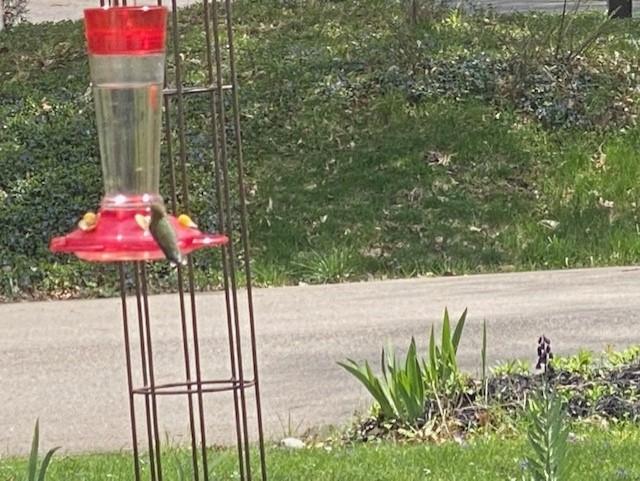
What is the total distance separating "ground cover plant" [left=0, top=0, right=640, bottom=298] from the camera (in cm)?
1058

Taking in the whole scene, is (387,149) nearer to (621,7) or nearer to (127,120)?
(621,7)

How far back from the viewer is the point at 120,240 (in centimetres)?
296

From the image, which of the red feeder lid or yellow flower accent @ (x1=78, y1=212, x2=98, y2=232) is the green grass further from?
the red feeder lid

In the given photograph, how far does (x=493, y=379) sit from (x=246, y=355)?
6.92 feet

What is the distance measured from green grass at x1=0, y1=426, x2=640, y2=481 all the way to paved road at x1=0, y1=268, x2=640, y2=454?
0.70m

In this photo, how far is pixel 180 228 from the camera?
10.0ft

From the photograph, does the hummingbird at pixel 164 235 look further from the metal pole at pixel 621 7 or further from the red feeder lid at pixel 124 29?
the metal pole at pixel 621 7

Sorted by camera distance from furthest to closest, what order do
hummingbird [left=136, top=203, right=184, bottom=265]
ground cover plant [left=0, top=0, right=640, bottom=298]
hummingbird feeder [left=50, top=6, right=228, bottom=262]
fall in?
1. ground cover plant [left=0, top=0, right=640, bottom=298]
2. hummingbird feeder [left=50, top=6, right=228, bottom=262]
3. hummingbird [left=136, top=203, right=184, bottom=265]

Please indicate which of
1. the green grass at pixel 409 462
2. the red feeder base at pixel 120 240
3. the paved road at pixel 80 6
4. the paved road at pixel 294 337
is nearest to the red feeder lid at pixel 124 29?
the red feeder base at pixel 120 240

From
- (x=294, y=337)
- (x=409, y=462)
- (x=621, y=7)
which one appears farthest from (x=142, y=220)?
(x=621, y=7)

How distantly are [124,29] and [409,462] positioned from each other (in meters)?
2.81

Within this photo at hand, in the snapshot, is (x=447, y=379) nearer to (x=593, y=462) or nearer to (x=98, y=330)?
(x=593, y=462)

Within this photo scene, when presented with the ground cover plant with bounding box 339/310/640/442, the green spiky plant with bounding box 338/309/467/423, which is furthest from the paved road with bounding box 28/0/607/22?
the green spiky plant with bounding box 338/309/467/423

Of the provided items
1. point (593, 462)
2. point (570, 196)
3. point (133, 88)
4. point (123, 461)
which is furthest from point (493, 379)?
point (570, 196)
